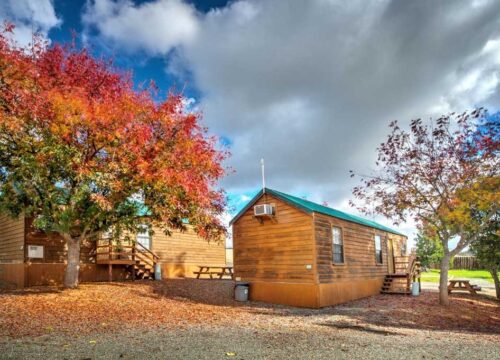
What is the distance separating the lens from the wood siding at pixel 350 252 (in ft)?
48.9

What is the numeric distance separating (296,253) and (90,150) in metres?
8.21

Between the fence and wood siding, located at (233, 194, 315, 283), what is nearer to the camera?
wood siding, located at (233, 194, 315, 283)

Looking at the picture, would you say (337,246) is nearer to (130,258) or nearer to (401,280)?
(401,280)

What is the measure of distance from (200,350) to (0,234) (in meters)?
18.1

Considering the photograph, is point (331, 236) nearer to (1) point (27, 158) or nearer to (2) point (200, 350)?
(2) point (200, 350)

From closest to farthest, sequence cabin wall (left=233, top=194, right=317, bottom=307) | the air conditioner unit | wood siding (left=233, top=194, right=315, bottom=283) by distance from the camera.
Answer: cabin wall (left=233, top=194, right=317, bottom=307)
wood siding (left=233, top=194, right=315, bottom=283)
the air conditioner unit

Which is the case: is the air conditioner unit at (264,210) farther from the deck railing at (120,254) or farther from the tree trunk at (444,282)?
the tree trunk at (444,282)

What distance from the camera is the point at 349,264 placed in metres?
17.0

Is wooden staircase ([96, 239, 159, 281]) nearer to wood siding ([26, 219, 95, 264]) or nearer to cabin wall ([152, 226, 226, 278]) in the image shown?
wood siding ([26, 219, 95, 264])

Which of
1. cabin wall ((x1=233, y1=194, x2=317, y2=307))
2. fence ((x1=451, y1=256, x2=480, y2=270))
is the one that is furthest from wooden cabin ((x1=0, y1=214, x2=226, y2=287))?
fence ((x1=451, y1=256, x2=480, y2=270))

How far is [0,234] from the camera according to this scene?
2061 cm

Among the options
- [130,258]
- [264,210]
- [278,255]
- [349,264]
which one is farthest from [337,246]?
[130,258]

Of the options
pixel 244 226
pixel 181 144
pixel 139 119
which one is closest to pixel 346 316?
pixel 244 226

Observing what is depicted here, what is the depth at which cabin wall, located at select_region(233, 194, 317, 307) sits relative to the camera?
1458cm
